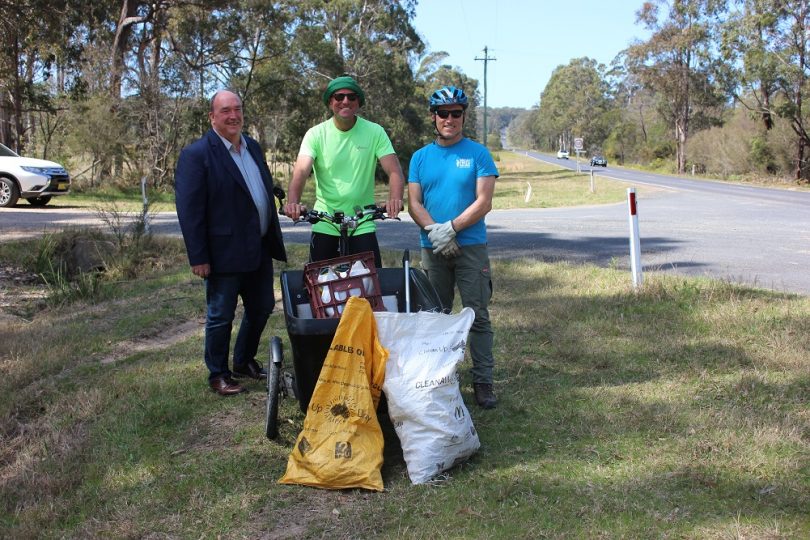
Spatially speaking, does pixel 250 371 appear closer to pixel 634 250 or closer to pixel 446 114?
pixel 446 114

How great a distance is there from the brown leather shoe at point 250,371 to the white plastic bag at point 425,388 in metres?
1.99

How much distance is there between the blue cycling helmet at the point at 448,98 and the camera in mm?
4410

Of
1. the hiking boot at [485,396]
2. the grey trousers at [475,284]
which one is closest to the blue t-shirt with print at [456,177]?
the grey trousers at [475,284]

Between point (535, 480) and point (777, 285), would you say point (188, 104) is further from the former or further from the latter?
point (535, 480)

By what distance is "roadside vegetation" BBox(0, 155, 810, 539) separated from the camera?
3.30 metres

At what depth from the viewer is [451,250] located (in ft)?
14.8

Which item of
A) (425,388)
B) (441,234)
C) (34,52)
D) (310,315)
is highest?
(34,52)

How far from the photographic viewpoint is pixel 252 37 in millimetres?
32406

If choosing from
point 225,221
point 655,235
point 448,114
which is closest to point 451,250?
point 448,114

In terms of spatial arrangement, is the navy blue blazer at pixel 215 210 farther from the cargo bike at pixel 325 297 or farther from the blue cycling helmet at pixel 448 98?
the blue cycling helmet at pixel 448 98

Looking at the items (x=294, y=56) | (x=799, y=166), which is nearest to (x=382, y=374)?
(x=294, y=56)

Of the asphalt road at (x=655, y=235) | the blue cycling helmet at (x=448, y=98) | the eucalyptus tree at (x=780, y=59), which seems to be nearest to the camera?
the blue cycling helmet at (x=448, y=98)

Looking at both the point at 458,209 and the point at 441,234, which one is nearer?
the point at 441,234

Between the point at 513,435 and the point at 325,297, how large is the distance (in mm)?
1371
